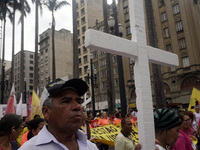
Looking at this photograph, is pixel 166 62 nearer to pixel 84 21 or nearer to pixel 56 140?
pixel 56 140

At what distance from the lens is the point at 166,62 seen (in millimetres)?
2727

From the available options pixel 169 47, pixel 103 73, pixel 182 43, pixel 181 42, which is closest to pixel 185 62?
pixel 182 43

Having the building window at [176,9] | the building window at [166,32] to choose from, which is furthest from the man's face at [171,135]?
the building window at [176,9]

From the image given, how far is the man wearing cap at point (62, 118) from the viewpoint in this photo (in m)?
1.37

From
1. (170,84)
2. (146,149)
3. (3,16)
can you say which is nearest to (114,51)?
(146,149)

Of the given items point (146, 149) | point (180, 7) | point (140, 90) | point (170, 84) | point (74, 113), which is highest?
point (180, 7)

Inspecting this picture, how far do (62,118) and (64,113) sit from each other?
0.04 metres

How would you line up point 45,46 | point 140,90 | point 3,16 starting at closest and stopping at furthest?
point 140,90, point 3,16, point 45,46

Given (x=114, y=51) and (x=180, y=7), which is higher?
(x=180, y=7)

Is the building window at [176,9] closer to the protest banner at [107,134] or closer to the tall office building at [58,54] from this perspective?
the protest banner at [107,134]

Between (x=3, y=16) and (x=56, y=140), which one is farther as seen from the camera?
(x=3, y=16)

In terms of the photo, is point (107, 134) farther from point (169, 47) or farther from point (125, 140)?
point (169, 47)

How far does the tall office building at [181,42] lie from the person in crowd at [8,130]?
2786cm

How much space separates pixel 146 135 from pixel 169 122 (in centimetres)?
44
